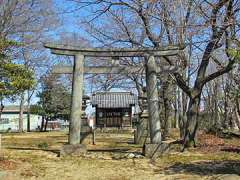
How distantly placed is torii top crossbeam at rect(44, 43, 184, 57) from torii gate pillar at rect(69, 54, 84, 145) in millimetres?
258

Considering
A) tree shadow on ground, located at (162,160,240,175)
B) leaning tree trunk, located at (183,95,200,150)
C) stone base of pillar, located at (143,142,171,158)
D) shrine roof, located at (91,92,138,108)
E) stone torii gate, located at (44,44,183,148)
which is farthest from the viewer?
shrine roof, located at (91,92,138,108)

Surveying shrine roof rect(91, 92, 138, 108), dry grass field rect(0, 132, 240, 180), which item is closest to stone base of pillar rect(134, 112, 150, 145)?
dry grass field rect(0, 132, 240, 180)

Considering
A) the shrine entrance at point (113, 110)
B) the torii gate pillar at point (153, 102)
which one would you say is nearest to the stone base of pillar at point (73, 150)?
the torii gate pillar at point (153, 102)

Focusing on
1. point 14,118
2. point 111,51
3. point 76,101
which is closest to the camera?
point 76,101

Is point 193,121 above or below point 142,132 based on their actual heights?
above

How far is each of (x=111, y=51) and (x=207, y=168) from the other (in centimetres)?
580

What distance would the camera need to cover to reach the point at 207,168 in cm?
1202

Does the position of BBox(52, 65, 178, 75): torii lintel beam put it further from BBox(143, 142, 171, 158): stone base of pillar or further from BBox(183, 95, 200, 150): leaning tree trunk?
BBox(143, 142, 171, 158): stone base of pillar

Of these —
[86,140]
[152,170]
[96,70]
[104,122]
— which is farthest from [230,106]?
[152,170]

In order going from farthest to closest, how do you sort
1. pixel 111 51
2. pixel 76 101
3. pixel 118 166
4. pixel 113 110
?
pixel 113 110 → pixel 111 51 → pixel 76 101 → pixel 118 166

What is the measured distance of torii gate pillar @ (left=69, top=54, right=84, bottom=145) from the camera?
15.2 meters

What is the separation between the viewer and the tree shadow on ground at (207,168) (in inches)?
447

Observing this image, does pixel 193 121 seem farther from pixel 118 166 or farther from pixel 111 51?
pixel 118 166

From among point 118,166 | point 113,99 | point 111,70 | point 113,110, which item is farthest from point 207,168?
point 113,99
